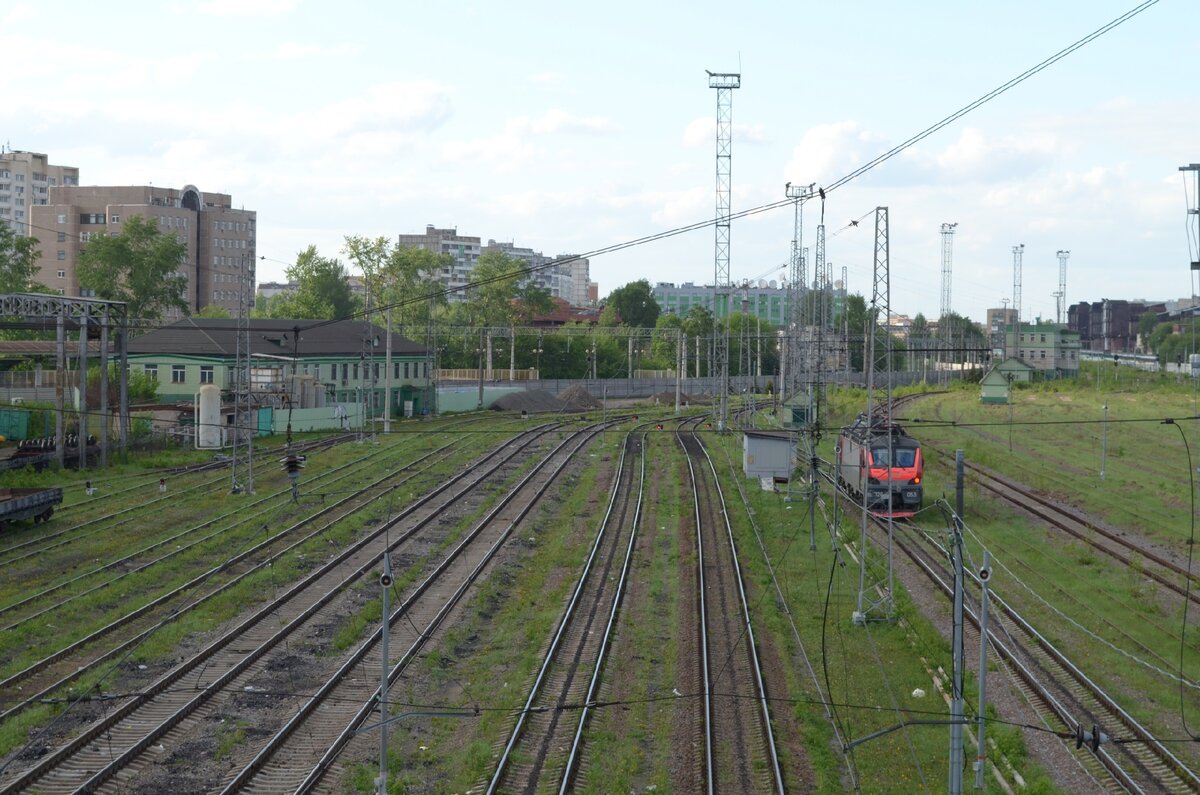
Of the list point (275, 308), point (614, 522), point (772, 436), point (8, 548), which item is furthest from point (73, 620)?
point (275, 308)

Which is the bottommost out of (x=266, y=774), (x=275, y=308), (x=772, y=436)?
(x=266, y=774)

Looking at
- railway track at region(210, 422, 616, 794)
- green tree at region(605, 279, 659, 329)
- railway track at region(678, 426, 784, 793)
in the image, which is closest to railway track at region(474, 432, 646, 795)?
railway track at region(678, 426, 784, 793)

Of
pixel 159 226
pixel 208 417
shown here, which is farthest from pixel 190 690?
pixel 159 226

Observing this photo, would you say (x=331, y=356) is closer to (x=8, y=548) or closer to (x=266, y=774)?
(x=8, y=548)

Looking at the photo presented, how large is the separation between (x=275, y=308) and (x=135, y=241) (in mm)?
28159

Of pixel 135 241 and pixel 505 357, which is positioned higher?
pixel 135 241

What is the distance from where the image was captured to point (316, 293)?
118 m

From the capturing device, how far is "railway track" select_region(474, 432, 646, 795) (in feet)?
50.1

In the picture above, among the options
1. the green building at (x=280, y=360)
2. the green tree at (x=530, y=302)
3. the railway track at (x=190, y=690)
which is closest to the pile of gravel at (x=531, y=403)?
the green building at (x=280, y=360)

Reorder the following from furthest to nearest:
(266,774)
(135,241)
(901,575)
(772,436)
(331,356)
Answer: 1. (135,241)
2. (331,356)
3. (772,436)
4. (901,575)
5. (266,774)

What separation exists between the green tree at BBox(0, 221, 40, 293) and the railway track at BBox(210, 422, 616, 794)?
6252 centimetres

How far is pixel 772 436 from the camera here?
39.5 meters

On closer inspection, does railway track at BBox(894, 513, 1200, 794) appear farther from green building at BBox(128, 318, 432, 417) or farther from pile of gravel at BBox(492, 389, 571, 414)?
pile of gravel at BBox(492, 389, 571, 414)

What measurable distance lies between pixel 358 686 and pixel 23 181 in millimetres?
157912
